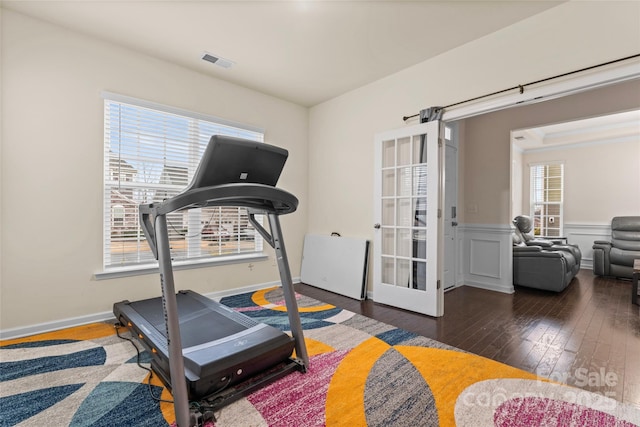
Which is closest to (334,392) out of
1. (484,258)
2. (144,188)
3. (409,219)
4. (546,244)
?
(409,219)

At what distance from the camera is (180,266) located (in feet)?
11.3

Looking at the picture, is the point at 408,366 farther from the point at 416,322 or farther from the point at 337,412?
the point at 416,322

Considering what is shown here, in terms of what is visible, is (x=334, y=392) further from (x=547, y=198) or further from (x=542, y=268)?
(x=547, y=198)

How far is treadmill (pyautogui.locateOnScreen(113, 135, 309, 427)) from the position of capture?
154 cm

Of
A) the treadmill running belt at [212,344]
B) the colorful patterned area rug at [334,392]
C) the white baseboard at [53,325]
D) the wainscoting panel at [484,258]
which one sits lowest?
the colorful patterned area rug at [334,392]

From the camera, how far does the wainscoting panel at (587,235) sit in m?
5.99

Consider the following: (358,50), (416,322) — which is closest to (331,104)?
(358,50)

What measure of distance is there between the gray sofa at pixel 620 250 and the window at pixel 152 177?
6.11m

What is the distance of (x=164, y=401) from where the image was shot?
1.71m

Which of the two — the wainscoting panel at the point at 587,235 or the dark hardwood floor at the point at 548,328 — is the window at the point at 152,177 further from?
the wainscoting panel at the point at 587,235

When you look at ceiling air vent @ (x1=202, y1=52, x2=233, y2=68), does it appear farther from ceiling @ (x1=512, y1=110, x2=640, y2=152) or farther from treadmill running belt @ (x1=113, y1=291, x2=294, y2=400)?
ceiling @ (x1=512, y1=110, x2=640, y2=152)

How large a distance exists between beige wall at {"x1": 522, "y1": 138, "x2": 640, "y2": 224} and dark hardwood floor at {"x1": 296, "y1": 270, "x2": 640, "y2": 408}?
2456mm

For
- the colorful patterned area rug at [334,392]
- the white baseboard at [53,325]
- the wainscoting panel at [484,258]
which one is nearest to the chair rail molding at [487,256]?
the wainscoting panel at [484,258]

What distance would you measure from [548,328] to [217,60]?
4.36 m
